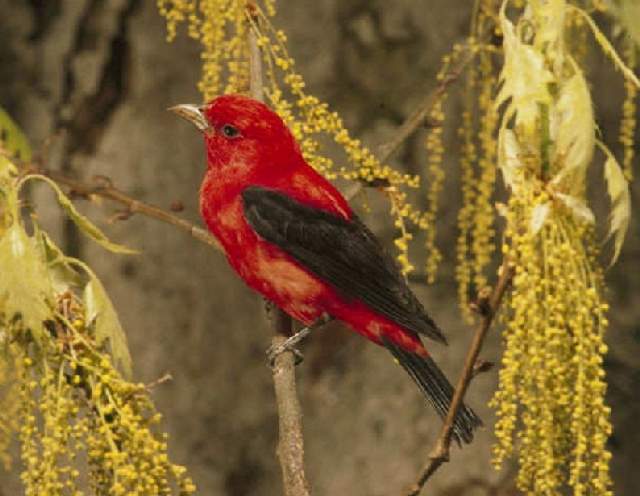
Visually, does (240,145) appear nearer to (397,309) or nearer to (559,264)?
(397,309)

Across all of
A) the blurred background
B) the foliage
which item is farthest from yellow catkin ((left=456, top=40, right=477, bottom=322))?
the foliage

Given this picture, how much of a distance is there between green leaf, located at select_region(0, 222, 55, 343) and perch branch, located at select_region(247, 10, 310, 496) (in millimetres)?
284

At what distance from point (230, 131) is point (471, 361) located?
2.05 ft

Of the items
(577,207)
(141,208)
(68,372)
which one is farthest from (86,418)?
(141,208)

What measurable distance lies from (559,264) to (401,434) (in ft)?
4.29

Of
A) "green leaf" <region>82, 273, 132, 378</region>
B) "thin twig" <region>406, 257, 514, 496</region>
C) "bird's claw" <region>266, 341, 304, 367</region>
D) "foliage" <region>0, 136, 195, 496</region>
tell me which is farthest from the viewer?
"bird's claw" <region>266, 341, 304, 367</region>

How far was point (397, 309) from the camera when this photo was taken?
1.46m

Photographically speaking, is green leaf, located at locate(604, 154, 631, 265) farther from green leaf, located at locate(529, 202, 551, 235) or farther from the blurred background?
the blurred background

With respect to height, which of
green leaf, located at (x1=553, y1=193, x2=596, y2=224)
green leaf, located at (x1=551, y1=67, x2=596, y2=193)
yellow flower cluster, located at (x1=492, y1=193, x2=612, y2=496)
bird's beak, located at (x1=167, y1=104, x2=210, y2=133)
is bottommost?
yellow flower cluster, located at (x1=492, y1=193, x2=612, y2=496)

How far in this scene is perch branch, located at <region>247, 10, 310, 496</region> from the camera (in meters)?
1.31

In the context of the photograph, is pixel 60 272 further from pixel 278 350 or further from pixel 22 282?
pixel 278 350

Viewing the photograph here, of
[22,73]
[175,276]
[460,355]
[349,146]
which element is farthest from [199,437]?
[349,146]

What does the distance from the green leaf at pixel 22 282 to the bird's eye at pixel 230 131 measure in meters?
0.44

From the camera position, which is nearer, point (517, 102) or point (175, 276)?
point (517, 102)
